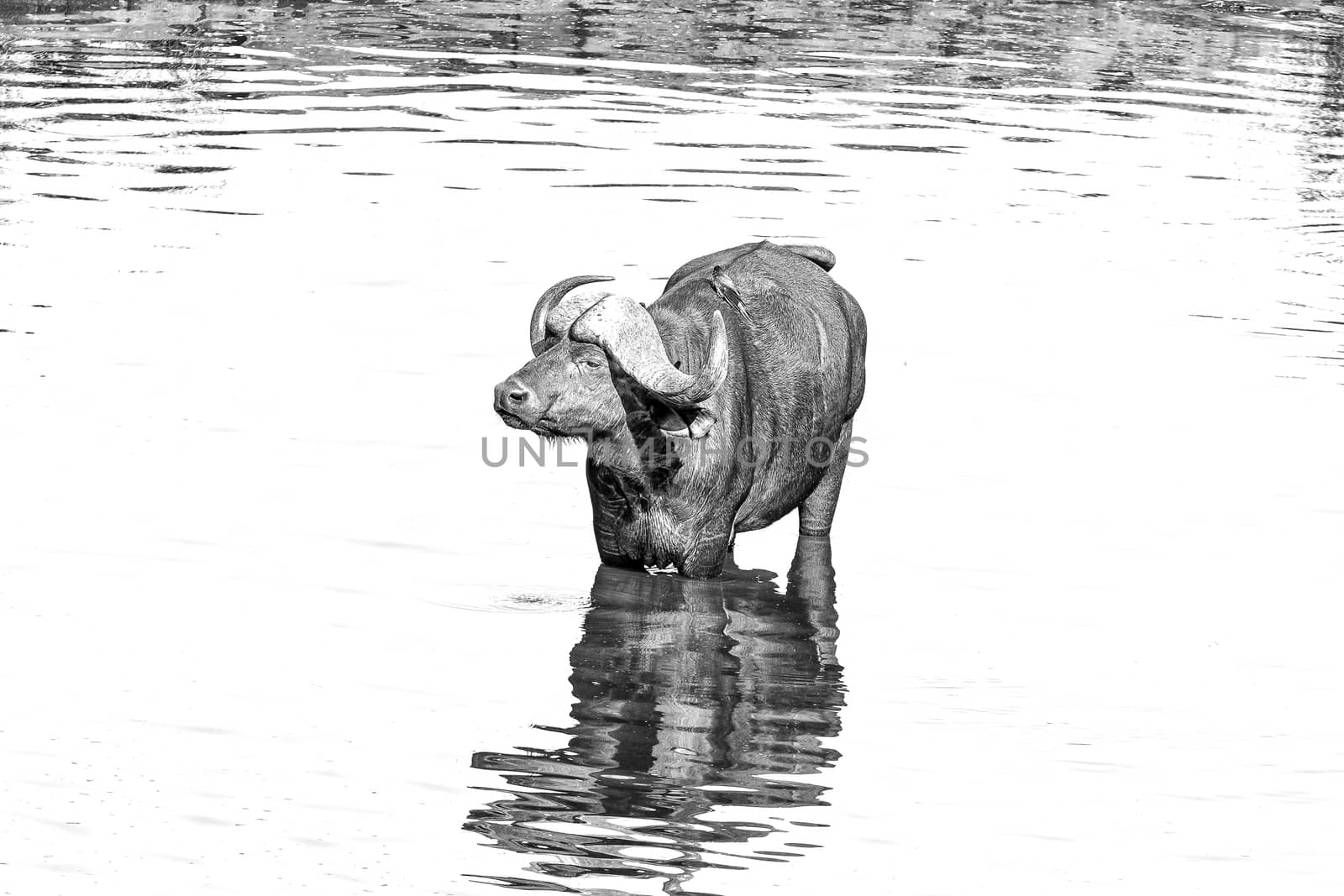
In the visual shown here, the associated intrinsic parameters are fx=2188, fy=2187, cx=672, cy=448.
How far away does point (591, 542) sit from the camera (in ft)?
36.1

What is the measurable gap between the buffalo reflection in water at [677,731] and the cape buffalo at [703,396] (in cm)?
34

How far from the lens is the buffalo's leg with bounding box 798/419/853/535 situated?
11.1 metres

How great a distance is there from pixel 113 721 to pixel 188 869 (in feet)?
4.61

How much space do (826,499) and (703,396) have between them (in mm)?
2152

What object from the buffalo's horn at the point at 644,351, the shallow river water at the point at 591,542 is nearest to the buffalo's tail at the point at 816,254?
the shallow river water at the point at 591,542

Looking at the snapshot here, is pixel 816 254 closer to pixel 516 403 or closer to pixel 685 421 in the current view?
pixel 685 421

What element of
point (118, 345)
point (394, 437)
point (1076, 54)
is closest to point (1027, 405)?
point (394, 437)

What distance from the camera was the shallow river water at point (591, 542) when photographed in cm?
763

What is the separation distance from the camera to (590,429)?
9156mm

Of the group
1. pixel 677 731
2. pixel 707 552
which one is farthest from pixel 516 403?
pixel 707 552

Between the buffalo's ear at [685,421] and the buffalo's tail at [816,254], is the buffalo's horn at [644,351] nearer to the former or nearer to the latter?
the buffalo's ear at [685,421]

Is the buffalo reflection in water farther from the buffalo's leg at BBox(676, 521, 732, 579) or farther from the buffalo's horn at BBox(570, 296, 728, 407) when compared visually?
the buffalo's horn at BBox(570, 296, 728, 407)

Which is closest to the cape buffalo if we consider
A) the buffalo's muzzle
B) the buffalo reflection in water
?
the buffalo's muzzle

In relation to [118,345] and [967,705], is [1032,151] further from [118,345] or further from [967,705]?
[967,705]
